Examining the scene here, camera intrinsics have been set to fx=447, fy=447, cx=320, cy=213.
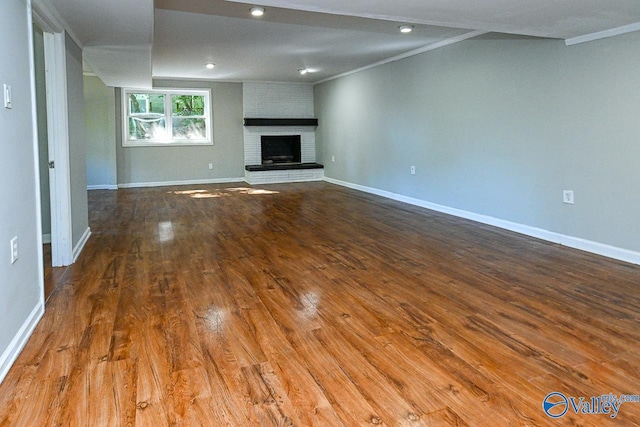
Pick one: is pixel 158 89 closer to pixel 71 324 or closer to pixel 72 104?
pixel 72 104

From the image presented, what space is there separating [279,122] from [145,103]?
8.79ft

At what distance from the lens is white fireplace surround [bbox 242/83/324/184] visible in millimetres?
9344

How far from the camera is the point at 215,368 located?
2.00 meters

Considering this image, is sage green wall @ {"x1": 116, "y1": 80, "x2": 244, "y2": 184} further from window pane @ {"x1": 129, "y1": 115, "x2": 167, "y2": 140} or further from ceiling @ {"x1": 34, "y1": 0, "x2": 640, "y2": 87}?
ceiling @ {"x1": 34, "y1": 0, "x2": 640, "y2": 87}

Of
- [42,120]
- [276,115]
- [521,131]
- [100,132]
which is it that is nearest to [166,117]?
[100,132]

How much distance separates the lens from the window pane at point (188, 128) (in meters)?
9.12

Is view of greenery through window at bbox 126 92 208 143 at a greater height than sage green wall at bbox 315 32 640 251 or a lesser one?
greater

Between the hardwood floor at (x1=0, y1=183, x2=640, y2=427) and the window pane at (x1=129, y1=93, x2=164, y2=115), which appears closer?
the hardwood floor at (x1=0, y1=183, x2=640, y2=427)

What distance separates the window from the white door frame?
17.9 feet

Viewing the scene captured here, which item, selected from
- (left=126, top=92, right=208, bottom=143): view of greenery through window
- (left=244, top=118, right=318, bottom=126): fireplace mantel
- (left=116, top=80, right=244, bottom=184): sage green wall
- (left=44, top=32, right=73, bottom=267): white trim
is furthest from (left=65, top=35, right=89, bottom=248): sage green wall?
(left=244, top=118, right=318, bottom=126): fireplace mantel

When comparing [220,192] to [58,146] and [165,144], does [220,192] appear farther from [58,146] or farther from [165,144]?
[58,146]

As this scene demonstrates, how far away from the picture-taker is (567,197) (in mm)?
4160

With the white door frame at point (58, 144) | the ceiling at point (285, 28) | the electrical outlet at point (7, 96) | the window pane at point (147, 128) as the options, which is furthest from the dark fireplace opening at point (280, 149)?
the electrical outlet at point (7, 96)

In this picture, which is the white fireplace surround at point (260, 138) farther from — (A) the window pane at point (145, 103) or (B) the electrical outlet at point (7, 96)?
(B) the electrical outlet at point (7, 96)
